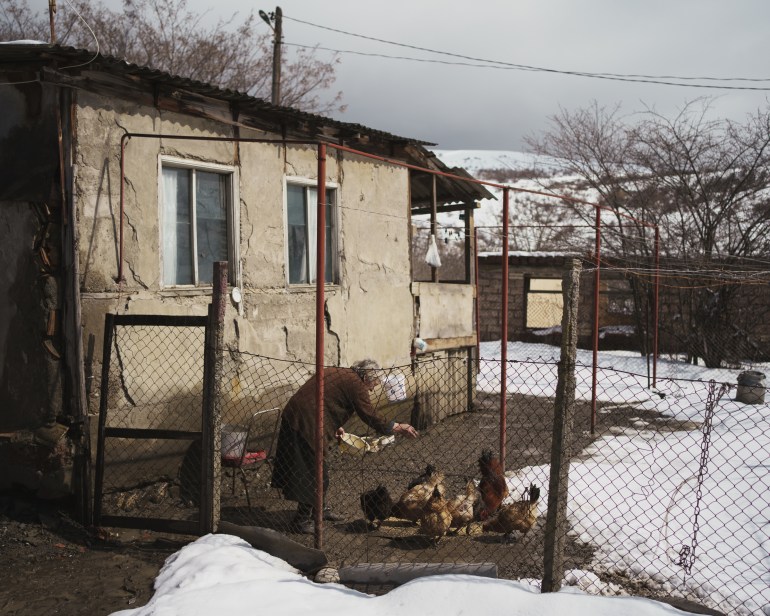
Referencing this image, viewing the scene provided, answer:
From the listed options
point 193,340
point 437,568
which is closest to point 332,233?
point 193,340

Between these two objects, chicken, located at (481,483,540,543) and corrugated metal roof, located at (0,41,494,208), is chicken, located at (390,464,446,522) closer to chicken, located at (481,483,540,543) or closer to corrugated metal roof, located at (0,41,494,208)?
chicken, located at (481,483,540,543)

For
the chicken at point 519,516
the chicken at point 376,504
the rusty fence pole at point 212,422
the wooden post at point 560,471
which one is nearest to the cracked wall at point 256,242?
the rusty fence pole at point 212,422

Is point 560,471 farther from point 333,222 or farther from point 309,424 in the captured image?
point 333,222

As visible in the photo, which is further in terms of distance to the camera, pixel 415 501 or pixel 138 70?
pixel 138 70

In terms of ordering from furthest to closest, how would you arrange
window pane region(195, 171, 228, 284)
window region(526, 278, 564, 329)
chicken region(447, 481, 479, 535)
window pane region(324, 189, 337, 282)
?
window region(526, 278, 564, 329) < window pane region(324, 189, 337, 282) < window pane region(195, 171, 228, 284) < chicken region(447, 481, 479, 535)

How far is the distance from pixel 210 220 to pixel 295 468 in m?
3.02

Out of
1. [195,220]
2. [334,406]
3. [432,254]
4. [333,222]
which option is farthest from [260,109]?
[334,406]

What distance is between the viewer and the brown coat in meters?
5.98

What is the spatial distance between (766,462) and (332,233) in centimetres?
578

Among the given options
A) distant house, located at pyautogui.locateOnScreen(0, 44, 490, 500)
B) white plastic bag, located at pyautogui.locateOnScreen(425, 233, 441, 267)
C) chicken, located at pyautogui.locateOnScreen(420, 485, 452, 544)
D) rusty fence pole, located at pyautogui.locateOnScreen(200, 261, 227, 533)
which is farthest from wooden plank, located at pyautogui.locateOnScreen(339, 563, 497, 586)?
white plastic bag, located at pyautogui.locateOnScreen(425, 233, 441, 267)

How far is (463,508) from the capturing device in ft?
19.1

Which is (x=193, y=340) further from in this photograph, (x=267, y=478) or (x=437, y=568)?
(x=437, y=568)

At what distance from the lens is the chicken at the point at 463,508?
5793mm

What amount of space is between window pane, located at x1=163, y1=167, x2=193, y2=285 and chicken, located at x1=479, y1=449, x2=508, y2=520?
11.8 feet
